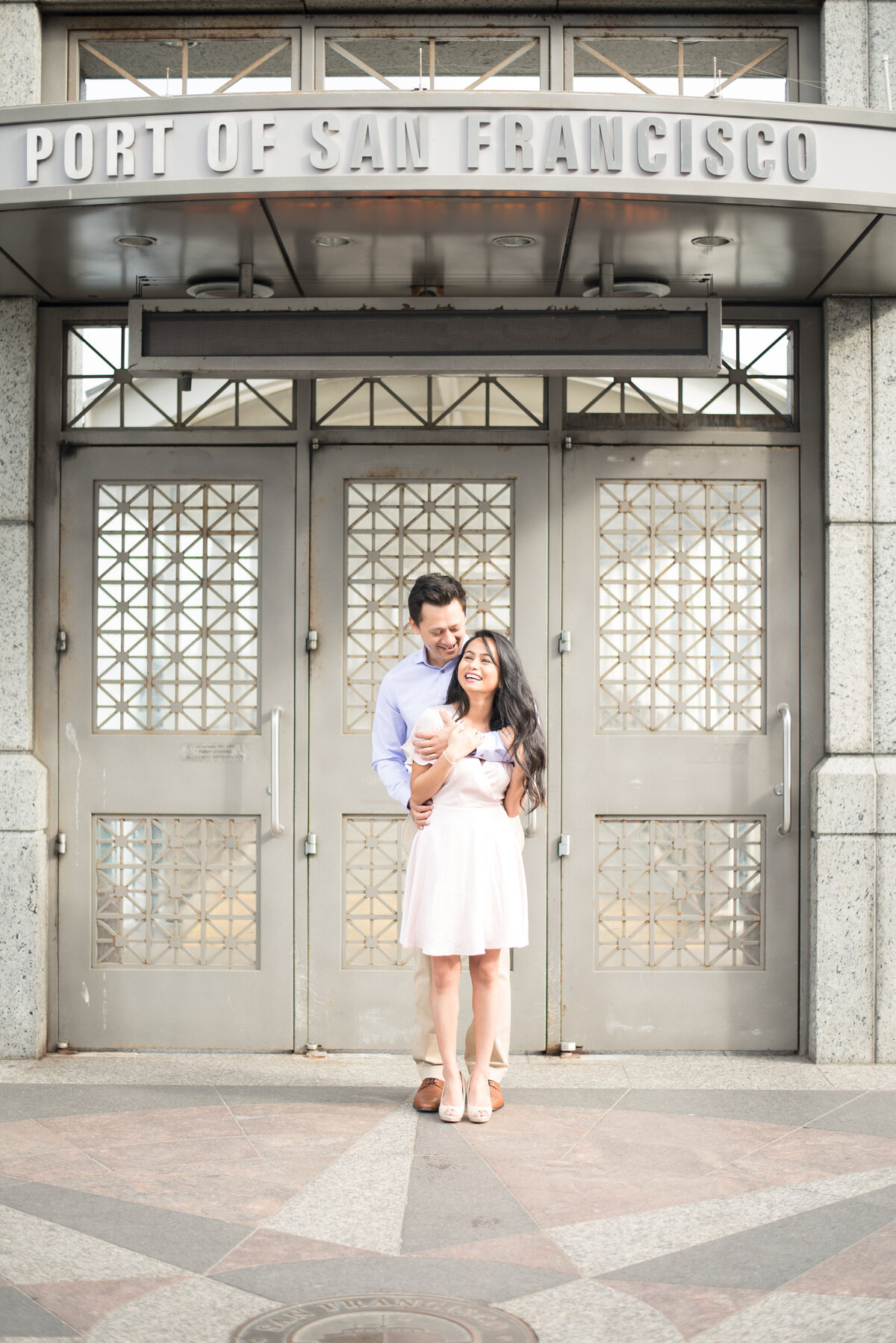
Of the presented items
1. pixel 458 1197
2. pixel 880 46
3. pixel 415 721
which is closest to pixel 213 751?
pixel 415 721

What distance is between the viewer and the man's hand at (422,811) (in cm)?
535

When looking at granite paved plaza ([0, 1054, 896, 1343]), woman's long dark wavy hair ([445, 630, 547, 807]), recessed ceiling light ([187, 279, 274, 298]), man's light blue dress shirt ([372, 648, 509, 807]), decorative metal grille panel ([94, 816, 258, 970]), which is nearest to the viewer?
granite paved plaza ([0, 1054, 896, 1343])

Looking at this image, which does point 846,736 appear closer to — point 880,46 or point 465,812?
point 465,812

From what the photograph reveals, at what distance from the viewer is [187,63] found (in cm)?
643

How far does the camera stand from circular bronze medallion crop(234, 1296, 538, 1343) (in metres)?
3.50

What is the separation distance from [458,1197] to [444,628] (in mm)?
2103

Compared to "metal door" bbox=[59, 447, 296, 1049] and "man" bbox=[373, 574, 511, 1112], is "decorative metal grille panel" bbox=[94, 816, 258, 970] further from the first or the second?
"man" bbox=[373, 574, 511, 1112]

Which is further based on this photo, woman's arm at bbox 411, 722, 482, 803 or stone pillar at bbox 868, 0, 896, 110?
stone pillar at bbox 868, 0, 896, 110

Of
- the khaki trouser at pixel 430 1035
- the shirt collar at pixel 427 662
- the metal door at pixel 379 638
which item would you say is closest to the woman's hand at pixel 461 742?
the shirt collar at pixel 427 662

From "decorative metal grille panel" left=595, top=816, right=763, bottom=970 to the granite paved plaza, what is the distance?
0.48 metres

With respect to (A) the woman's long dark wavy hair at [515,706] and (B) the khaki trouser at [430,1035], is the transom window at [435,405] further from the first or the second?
(B) the khaki trouser at [430,1035]

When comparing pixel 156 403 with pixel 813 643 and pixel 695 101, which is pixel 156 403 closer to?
pixel 695 101

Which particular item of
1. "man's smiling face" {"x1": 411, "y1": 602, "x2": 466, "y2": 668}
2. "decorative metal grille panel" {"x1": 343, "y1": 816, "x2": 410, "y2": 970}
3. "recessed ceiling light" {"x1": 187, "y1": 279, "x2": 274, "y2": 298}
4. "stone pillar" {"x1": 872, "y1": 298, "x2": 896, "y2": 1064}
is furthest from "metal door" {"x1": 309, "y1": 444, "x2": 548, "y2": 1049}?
"stone pillar" {"x1": 872, "y1": 298, "x2": 896, "y2": 1064}

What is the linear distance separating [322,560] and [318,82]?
2.23 meters
